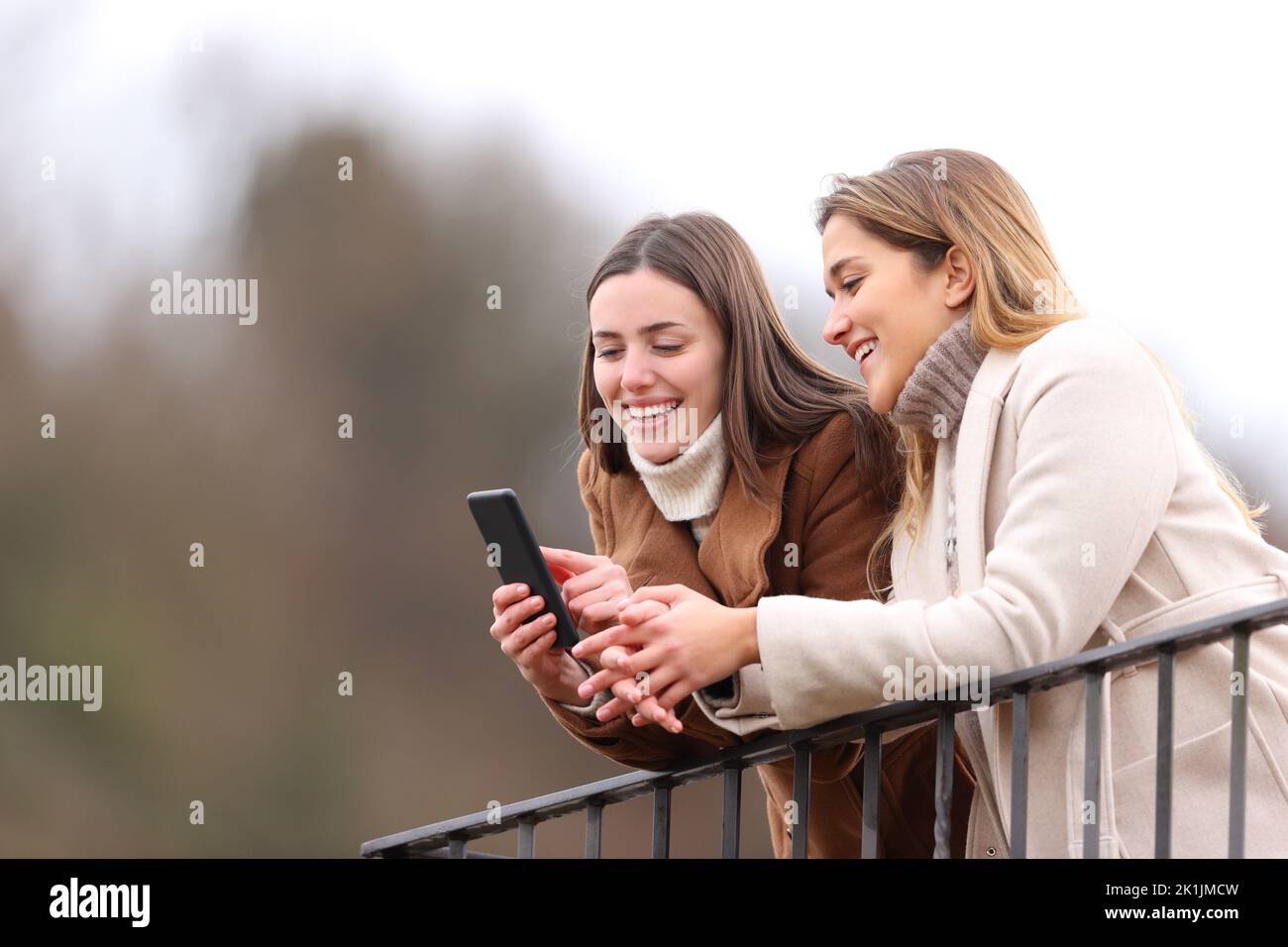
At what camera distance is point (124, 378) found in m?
17.7

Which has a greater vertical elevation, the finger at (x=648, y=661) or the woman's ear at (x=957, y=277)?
the woman's ear at (x=957, y=277)

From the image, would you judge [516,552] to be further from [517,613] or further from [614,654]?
[614,654]

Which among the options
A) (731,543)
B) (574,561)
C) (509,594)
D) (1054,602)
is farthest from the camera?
(731,543)

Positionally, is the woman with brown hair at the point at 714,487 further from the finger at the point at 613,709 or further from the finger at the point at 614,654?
the finger at the point at 614,654

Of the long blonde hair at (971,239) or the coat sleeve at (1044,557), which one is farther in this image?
the long blonde hair at (971,239)

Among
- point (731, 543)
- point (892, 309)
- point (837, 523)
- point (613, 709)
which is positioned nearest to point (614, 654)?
point (613, 709)

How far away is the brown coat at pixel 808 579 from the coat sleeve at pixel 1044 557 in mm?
431

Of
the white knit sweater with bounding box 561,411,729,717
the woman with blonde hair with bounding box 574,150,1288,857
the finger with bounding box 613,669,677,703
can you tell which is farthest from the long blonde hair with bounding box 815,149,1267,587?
the finger with bounding box 613,669,677,703

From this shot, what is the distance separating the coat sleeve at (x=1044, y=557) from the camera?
255 cm

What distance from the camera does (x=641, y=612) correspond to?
2729mm

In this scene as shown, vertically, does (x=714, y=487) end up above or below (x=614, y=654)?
above

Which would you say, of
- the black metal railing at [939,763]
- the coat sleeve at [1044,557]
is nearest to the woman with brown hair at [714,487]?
the black metal railing at [939,763]

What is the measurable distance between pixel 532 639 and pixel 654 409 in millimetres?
530
